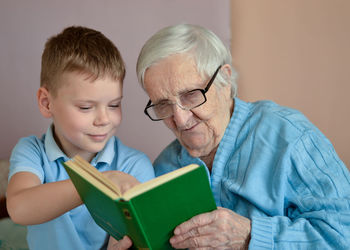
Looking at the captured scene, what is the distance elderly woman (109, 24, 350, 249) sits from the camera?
1.37 meters

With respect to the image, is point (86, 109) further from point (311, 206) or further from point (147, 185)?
point (311, 206)

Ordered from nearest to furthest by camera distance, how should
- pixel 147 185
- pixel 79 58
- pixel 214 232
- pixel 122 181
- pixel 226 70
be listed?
pixel 147 185
pixel 122 181
pixel 214 232
pixel 79 58
pixel 226 70

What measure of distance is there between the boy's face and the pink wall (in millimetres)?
1175

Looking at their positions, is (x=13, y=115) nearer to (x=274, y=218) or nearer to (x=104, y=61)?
(x=104, y=61)

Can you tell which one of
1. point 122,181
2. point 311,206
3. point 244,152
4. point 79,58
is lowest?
point 311,206

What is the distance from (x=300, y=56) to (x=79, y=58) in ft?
5.27

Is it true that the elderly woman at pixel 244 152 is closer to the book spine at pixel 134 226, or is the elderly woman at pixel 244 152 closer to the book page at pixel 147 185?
the book spine at pixel 134 226

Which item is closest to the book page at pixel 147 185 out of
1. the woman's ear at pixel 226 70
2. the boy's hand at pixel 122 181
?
the boy's hand at pixel 122 181

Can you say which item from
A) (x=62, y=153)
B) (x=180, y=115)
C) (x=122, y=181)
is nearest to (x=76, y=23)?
(x=62, y=153)

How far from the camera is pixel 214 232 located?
50.3 inches

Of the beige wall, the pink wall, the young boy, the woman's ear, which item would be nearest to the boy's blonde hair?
the young boy

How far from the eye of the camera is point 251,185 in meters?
1.53

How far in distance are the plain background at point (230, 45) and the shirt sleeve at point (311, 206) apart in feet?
3.55

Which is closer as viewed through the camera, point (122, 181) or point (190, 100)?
point (122, 181)
